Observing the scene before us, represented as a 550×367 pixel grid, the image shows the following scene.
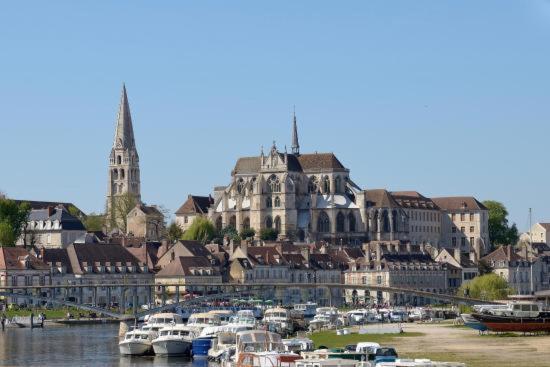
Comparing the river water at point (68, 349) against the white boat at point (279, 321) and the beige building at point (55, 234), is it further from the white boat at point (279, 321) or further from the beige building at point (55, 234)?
the beige building at point (55, 234)

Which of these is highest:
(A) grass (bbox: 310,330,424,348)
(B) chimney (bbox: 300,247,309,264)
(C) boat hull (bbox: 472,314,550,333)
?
(B) chimney (bbox: 300,247,309,264)

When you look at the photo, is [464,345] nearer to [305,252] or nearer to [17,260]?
[17,260]

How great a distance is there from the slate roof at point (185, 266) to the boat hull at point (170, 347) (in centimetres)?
7378

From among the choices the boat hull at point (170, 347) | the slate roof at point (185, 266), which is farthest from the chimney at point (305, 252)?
the boat hull at point (170, 347)

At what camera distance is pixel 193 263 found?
168875 mm

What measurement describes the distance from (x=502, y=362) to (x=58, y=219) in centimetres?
13092

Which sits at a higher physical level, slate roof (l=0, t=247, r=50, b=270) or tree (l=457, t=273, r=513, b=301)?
slate roof (l=0, t=247, r=50, b=270)

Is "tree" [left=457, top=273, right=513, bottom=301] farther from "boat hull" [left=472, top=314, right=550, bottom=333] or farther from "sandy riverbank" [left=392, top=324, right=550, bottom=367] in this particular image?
"boat hull" [left=472, top=314, right=550, bottom=333]

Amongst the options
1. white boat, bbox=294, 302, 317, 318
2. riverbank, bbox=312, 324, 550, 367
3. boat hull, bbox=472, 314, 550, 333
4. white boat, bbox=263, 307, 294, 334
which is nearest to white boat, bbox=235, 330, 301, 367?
riverbank, bbox=312, 324, 550, 367

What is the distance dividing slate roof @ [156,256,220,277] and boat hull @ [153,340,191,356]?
73.8m

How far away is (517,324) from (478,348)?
10.9 meters

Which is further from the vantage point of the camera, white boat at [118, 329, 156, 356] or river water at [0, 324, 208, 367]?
white boat at [118, 329, 156, 356]

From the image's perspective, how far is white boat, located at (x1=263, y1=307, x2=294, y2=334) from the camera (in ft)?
346

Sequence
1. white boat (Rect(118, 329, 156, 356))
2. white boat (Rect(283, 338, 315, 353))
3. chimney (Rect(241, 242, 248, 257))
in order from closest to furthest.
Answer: white boat (Rect(283, 338, 315, 353)) < white boat (Rect(118, 329, 156, 356)) < chimney (Rect(241, 242, 248, 257))
